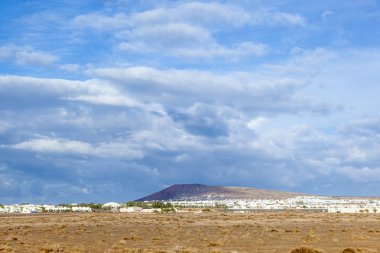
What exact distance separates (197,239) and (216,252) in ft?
55.3

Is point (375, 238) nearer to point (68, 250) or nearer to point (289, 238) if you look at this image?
point (289, 238)

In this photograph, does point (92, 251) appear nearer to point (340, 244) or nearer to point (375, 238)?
point (340, 244)

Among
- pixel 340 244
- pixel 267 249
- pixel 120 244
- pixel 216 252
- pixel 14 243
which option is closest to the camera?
pixel 216 252

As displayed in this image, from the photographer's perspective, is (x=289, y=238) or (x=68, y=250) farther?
(x=289, y=238)

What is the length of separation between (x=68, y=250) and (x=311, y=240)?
1970 cm

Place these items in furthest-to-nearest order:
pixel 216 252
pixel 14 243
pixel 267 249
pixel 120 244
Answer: pixel 14 243 → pixel 120 244 → pixel 267 249 → pixel 216 252

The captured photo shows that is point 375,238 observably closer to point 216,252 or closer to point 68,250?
point 216,252

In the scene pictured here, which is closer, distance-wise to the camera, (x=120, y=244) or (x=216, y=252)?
(x=216, y=252)

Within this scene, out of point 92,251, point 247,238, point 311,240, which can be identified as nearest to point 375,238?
point 311,240

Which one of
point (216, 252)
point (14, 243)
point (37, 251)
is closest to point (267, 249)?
point (216, 252)

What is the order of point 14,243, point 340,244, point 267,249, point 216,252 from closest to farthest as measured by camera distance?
point 216,252 < point 267,249 < point 340,244 < point 14,243

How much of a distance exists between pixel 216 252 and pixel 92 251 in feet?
34.6

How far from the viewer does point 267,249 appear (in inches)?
1687

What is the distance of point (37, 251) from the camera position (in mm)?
44094
